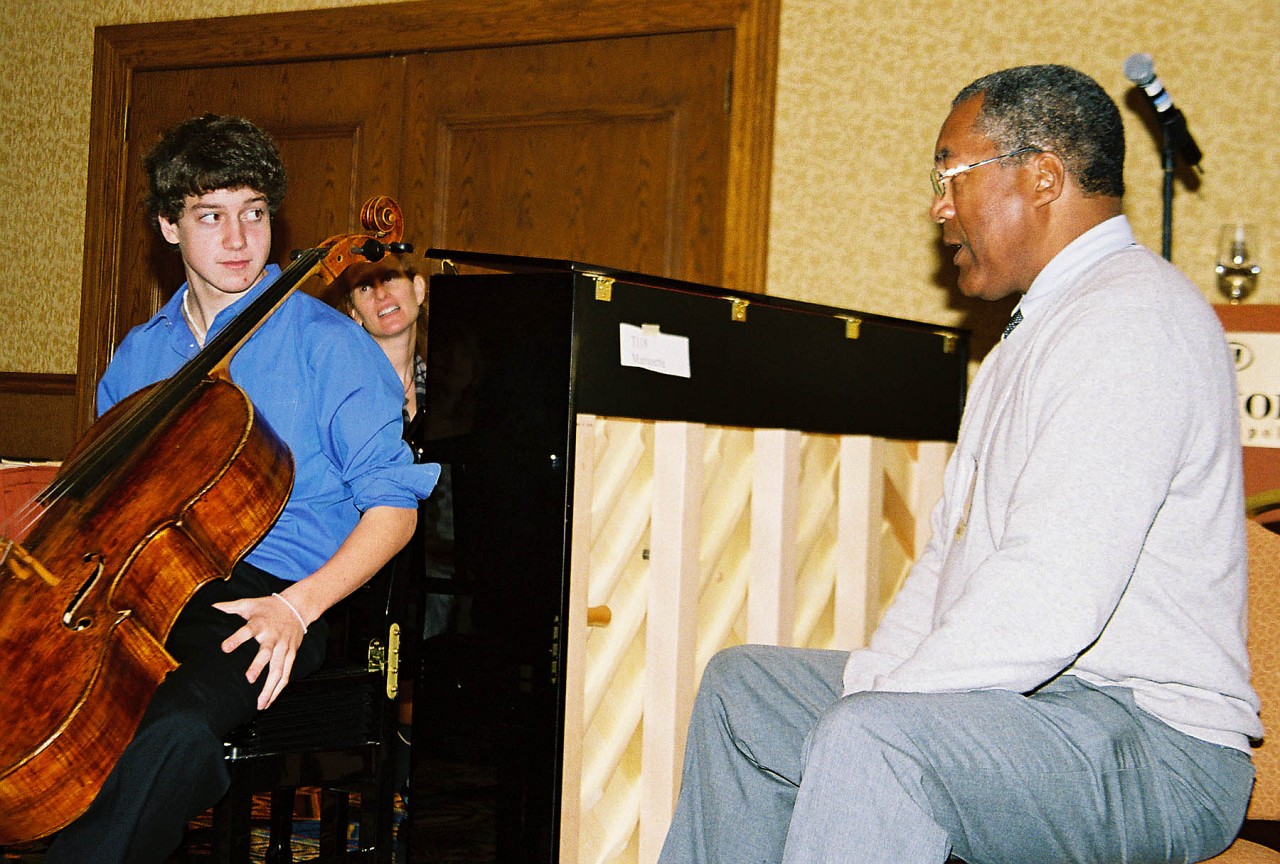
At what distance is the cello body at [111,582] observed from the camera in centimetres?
141

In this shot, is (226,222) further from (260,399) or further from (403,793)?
(403,793)

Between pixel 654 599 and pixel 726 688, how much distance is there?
410 millimetres

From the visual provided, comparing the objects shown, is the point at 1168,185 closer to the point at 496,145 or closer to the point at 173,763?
the point at 496,145

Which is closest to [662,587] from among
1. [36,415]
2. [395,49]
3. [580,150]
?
[580,150]

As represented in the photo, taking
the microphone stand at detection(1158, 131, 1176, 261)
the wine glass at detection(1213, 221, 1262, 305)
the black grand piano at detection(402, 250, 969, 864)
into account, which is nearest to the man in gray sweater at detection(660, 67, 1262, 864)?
the black grand piano at detection(402, 250, 969, 864)

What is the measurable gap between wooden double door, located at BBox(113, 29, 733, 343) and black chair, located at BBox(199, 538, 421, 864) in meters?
1.69

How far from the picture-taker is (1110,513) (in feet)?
4.18

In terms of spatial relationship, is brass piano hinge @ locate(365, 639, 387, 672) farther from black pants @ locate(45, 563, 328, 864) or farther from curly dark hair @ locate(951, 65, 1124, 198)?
curly dark hair @ locate(951, 65, 1124, 198)

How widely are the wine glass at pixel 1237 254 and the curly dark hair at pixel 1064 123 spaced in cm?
137

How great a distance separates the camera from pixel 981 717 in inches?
51.2

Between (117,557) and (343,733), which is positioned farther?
(343,733)

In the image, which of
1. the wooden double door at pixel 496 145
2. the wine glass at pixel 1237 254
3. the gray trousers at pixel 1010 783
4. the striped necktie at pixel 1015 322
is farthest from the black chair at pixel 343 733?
the wine glass at pixel 1237 254

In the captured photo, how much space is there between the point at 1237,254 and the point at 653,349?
1.54m

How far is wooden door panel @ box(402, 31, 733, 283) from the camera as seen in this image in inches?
139
